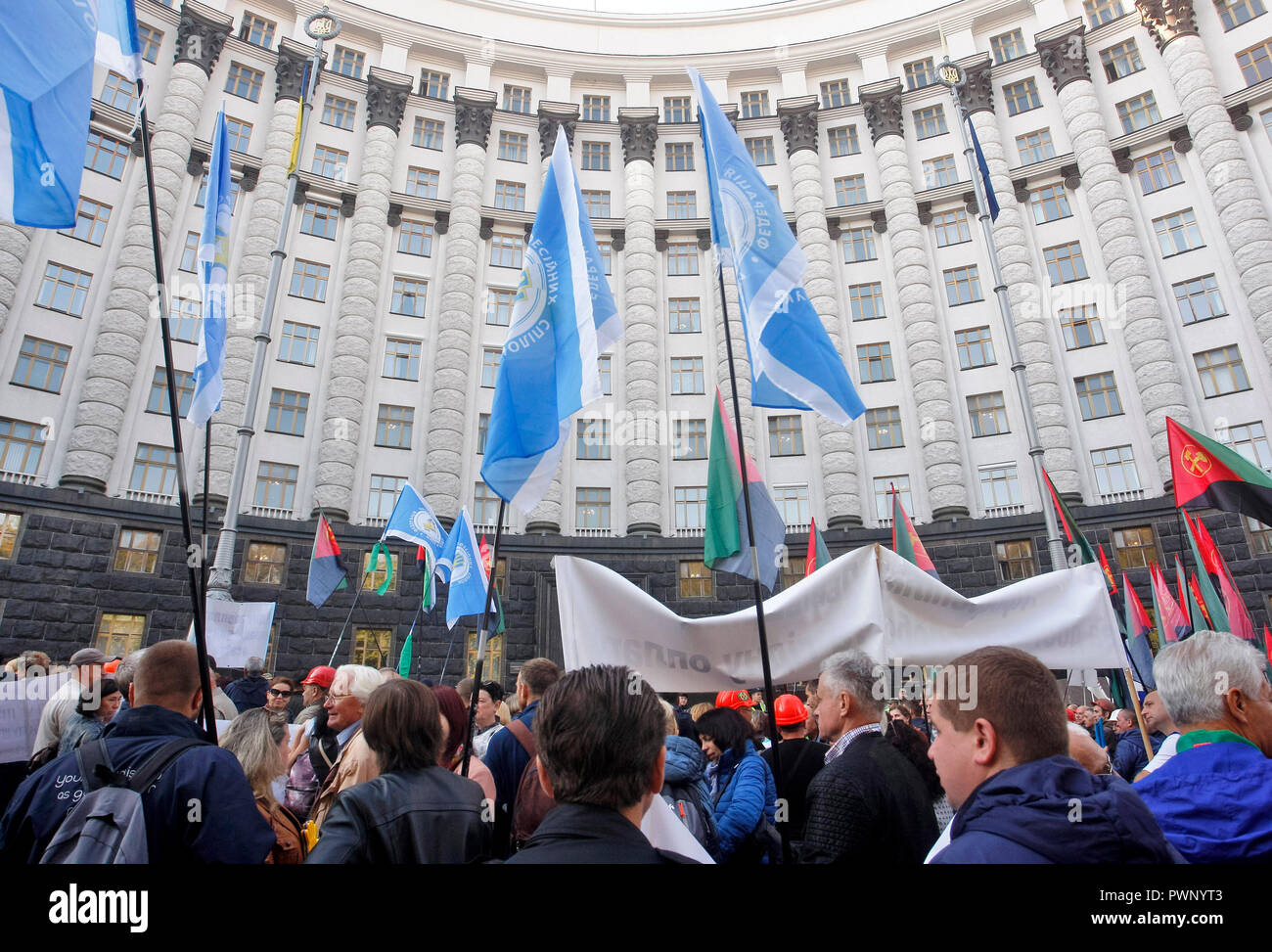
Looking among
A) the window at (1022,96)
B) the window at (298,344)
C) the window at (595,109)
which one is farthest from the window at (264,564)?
the window at (1022,96)

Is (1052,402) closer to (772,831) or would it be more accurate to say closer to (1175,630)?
(1175,630)

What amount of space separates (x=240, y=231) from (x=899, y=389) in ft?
86.2

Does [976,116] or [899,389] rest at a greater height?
[976,116]

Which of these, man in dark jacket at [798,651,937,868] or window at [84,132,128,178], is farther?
window at [84,132,128,178]

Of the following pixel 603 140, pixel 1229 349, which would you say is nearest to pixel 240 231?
pixel 603 140

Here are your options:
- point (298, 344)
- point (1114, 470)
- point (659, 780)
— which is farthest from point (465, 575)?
point (1114, 470)

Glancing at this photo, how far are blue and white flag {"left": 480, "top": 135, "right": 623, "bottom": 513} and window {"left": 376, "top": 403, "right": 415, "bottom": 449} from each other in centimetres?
2351

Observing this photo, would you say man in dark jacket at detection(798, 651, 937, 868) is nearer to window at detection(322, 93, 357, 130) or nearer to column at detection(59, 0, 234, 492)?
column at detection(59, 0, 234, 492)

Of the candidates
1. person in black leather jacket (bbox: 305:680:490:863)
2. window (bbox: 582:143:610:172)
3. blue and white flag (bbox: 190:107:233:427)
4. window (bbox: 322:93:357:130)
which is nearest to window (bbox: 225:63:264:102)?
window (bbox: 322:93:357:130)

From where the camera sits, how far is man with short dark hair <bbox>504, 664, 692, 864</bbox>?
6.08ft

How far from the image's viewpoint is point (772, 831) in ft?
14.5

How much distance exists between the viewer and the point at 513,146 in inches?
1341

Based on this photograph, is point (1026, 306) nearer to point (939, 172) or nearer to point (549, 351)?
point (939, 172)

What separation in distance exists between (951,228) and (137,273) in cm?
3119
